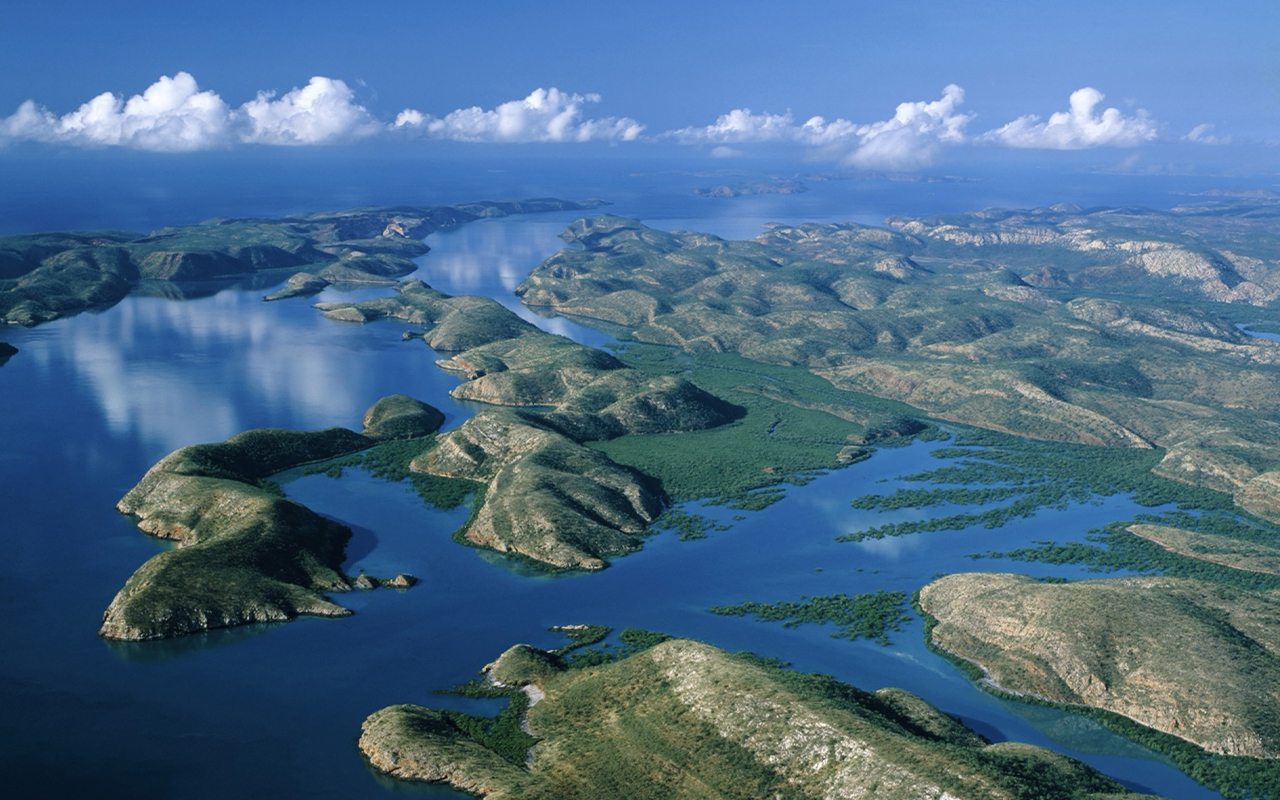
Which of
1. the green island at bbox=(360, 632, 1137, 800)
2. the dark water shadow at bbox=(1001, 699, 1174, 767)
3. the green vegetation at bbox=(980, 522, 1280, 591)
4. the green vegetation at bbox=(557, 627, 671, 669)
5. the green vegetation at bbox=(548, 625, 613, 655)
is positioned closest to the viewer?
the green island at bbox=(360, 632, 1137, 800)

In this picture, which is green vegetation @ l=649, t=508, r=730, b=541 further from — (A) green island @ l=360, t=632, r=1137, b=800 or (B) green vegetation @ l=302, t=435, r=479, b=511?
(A) green island @ l=360, t=632, r=1137, b=800

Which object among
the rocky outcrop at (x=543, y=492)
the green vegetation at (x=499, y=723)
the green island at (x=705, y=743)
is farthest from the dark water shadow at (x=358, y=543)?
the green island at (x=705, y=743)

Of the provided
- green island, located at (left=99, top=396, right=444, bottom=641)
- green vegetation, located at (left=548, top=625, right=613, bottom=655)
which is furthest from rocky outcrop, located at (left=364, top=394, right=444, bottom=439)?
green vegetation, located at (left=548, top=625, right=613, bottom=655)

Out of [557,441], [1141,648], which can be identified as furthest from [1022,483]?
[557,441]

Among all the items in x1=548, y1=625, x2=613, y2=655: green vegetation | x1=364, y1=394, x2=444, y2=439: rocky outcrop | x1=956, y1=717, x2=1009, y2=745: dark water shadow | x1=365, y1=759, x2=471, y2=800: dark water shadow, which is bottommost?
x1=956, y1=717, x2=1009, y2=745: dark water shadow

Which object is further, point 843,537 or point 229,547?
point 843,537

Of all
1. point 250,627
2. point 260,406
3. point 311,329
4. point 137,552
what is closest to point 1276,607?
point 250,627

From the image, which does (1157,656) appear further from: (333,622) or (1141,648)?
(333,622)
